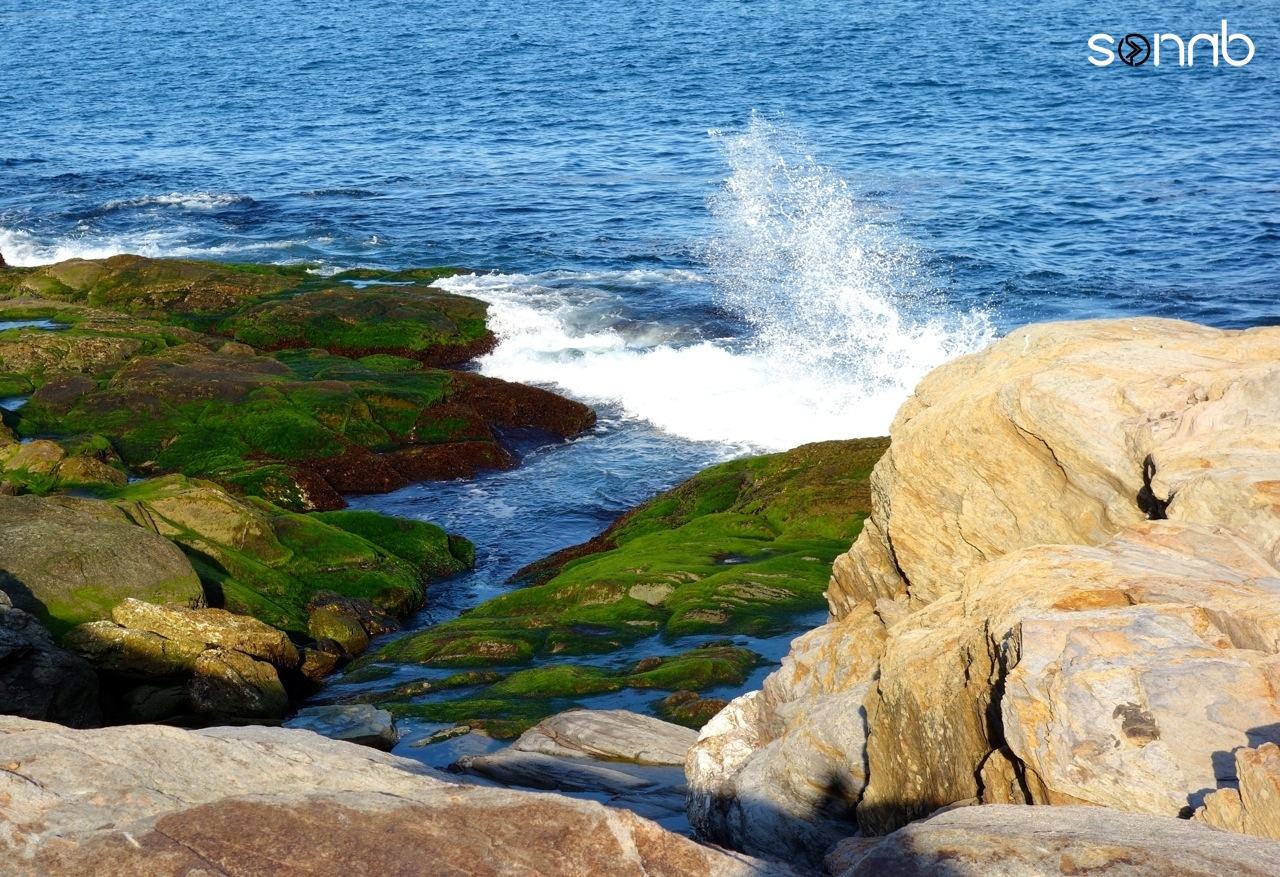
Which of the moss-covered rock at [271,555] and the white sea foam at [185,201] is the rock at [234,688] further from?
the white sea foam at [185,201]

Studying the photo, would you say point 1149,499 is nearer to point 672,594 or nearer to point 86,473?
point 672,594

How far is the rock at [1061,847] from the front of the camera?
536 centimetres

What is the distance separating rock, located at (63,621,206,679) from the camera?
48.6ft

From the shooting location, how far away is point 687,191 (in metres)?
52.7

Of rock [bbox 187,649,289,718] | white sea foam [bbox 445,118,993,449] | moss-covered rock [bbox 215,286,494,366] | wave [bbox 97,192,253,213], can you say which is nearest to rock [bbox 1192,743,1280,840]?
rock [bbox 187,649,289,718]

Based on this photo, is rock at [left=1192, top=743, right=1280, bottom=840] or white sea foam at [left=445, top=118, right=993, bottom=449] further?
white sea foam at [left=445, top=118, right=993, bottom=449]

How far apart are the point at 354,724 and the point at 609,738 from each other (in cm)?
321

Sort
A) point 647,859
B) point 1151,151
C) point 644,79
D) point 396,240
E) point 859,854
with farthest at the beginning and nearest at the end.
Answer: point 644,79
point 1151,151
point 396,240
point 859,854
point 647,859

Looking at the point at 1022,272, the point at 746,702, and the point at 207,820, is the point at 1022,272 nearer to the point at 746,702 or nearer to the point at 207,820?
the point at 746,702

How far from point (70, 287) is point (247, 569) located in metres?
21.3

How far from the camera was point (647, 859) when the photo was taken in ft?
21.5

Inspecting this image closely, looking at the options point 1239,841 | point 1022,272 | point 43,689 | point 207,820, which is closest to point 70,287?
point 43,689

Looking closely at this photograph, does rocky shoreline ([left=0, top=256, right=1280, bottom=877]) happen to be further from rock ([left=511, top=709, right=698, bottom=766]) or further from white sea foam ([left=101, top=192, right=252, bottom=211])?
white sea foam ([left=101, top=192, right=252, bottom=211])
